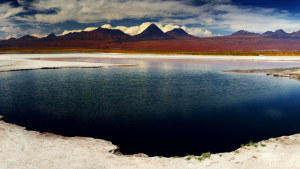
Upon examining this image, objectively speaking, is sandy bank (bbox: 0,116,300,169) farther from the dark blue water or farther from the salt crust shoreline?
the dark blue water

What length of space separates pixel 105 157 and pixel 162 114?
23.9 ft

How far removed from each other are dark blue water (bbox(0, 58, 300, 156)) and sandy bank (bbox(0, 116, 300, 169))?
1.16m

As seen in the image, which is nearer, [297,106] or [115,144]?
[115,144]

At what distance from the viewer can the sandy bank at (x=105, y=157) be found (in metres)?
8.77

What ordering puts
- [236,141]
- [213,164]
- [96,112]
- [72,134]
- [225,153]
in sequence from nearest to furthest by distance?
[213,164] → [225,153] → [236,141] → [72,134] → [96,112]

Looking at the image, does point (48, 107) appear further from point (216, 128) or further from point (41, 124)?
point (216, 128)

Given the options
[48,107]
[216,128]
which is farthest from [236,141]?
[48,107]

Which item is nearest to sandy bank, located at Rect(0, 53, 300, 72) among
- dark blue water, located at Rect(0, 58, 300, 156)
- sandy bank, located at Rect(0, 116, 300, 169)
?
dark blue water, located at Rect(0, 58, 300, 156)

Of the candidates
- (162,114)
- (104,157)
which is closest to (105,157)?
(104,157)

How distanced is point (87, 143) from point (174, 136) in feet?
15.4

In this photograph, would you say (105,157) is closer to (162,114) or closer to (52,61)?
(162,114)

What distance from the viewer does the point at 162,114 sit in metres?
16.2

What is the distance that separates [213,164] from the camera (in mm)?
8953

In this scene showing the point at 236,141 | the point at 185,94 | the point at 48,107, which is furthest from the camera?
the point at 185,94
